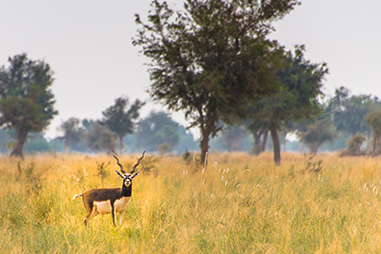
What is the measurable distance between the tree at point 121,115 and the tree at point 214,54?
3378 cm

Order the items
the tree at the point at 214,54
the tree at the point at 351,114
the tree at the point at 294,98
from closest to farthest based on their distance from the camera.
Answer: the tree at the point at 214,54
the tree at the point at 294,98
the tree at the point at 351,114

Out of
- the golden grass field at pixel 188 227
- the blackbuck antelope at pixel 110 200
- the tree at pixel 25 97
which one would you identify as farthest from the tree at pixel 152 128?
the blackbuck antelope at pixel 110 200

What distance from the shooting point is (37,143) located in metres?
81.9

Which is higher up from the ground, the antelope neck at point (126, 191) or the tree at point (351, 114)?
the tree at point (351, 114)

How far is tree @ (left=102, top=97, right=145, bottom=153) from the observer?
4784cm

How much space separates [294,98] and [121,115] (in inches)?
1228

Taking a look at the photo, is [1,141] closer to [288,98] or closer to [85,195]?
[288,98]

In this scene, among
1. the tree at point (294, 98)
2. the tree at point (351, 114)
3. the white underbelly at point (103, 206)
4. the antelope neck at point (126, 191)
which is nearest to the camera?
the antelope neck at point (126, 191)

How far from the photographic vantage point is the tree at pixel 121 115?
157ft

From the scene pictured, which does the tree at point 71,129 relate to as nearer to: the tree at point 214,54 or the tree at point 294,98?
the tree at point 294,98

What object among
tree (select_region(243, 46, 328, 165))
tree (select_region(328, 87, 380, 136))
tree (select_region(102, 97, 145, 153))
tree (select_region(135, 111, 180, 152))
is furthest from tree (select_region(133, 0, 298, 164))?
tree (select_region(135, 111, 180, 152))

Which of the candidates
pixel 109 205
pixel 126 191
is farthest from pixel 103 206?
pixel 126 191

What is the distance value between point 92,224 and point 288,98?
1984 cm

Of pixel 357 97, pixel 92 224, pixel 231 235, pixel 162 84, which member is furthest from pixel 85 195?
pixel 357 97
